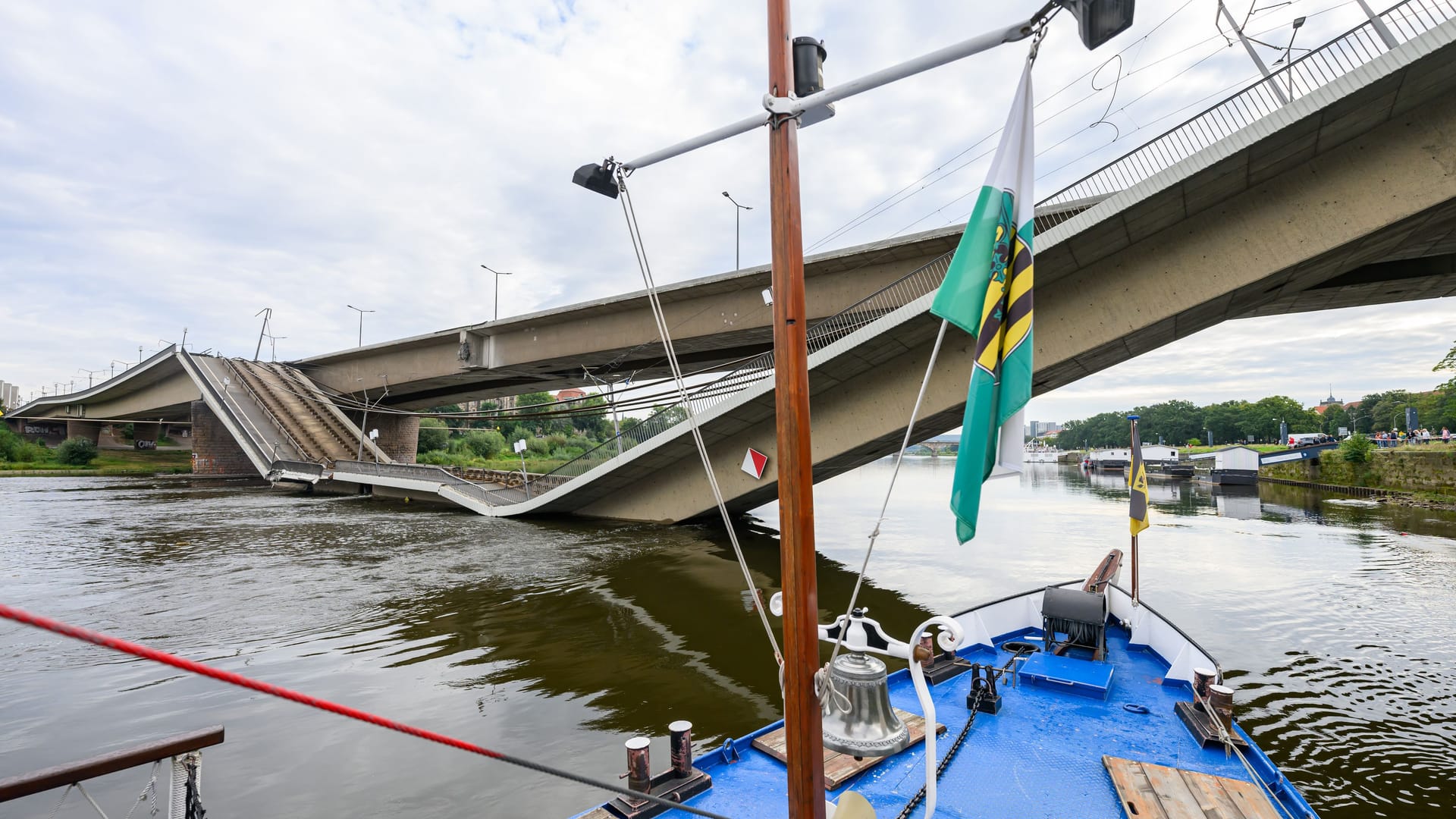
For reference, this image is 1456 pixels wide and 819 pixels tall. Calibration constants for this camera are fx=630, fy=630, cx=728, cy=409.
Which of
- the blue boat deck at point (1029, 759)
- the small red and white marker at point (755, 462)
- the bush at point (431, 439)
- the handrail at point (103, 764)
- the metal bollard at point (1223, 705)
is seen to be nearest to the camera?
the handrail at point (103, 764)

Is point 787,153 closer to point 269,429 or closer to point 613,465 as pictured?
point 613,465

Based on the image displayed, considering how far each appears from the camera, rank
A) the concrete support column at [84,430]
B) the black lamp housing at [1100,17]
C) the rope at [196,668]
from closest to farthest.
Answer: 1. the rope at [196,668]
2. the black lamp housing at [1100,17]
3. the concrete support column at [84,430]

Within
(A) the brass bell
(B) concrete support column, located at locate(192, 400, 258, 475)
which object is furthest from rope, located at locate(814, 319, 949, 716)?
(B) concrete support column, located at locate(192, 400, 258, 475)

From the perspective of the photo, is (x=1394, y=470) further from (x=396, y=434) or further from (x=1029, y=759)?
(x=396, y=434)

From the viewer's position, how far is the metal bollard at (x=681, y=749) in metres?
4.66

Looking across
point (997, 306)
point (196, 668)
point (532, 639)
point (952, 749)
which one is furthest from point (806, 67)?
point (532, 639)

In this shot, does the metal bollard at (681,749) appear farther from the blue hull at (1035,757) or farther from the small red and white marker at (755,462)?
the small red and white marker at (755,462)

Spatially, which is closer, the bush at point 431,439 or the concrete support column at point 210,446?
the concrete support column at point 210,446

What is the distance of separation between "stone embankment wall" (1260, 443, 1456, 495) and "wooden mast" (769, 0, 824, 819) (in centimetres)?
4774


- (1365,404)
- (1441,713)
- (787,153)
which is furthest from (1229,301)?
(1365,404)

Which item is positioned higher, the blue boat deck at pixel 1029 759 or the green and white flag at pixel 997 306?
the green and white flag at pixel 997 306

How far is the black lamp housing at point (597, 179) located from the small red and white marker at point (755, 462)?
1498cm

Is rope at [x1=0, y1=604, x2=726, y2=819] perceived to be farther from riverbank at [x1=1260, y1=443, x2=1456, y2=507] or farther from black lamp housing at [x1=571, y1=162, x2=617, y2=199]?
riverbank at [x1=1260, y1=443, x2=1456, y2=507]

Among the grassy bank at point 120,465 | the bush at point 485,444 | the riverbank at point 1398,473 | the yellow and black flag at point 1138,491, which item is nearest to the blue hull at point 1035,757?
the yellow and black flag at point 1138,491
